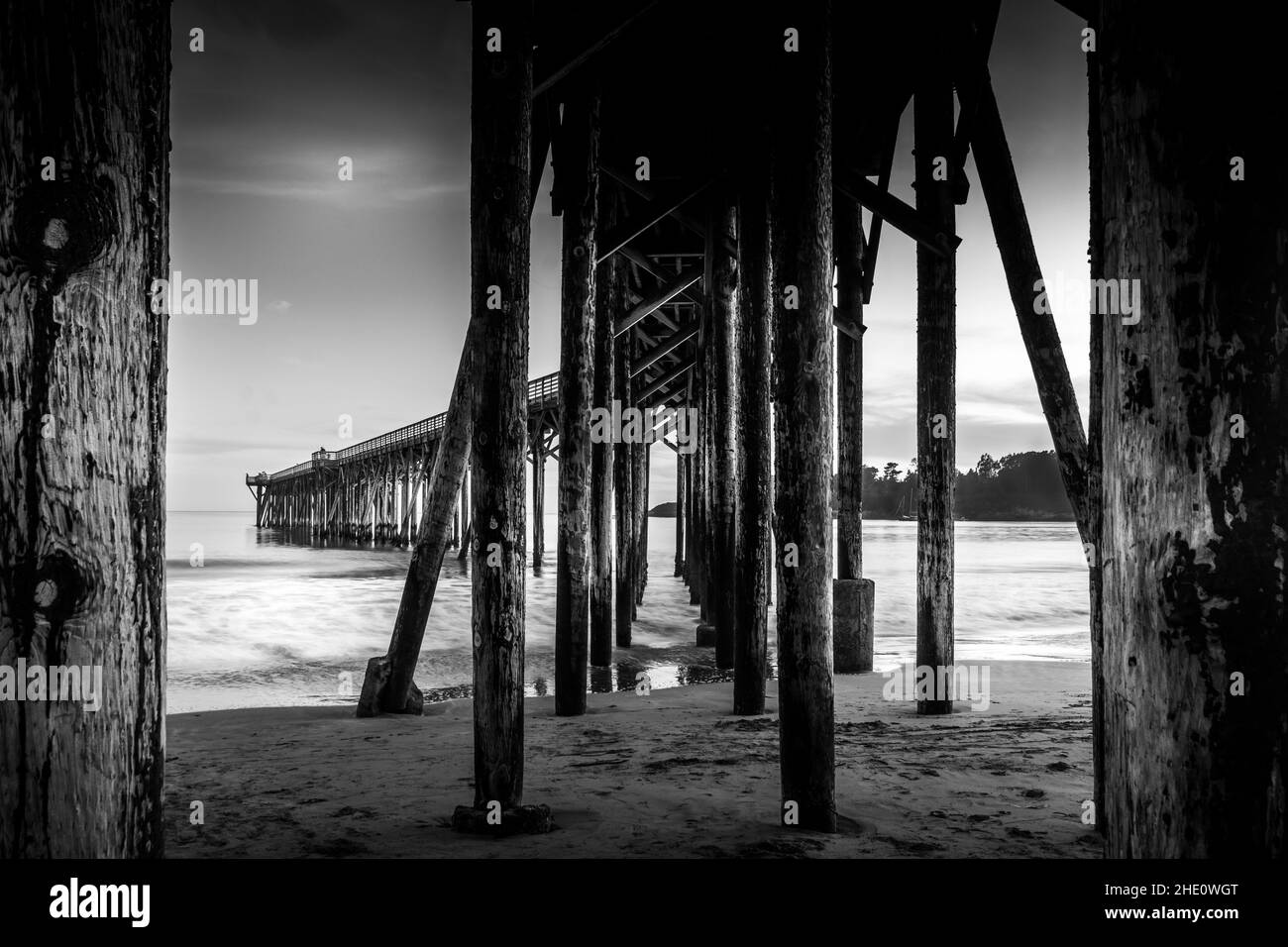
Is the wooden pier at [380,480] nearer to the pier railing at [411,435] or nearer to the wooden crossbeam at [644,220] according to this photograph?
the pier railing at [411,435]

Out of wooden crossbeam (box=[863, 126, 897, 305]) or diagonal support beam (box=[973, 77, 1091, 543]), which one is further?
wooden crossbeam (box=[863, 126, 897, 305])

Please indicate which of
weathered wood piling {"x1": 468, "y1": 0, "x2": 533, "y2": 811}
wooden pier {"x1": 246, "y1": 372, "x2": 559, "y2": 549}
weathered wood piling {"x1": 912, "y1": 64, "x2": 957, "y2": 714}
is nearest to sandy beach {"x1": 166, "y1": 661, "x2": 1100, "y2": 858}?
weathered wood piling {"x1": 468, "y1": 0, "x2": 533, "y2": 811}

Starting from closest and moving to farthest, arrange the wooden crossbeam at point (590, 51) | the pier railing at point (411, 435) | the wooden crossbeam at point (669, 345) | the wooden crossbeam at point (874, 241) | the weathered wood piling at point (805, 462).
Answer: the weathered wood piling at point (805, 462) → the wooden crossbeam at point (590, 51) → the wooden crossbeam at point (874, 241) → the wooden crossbeam at point (669, 345) → the pier railing at point (411, 435)

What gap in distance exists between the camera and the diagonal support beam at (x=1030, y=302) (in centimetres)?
349

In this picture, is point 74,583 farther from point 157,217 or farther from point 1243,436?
point 1243,436

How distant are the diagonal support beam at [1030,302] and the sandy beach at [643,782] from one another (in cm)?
119

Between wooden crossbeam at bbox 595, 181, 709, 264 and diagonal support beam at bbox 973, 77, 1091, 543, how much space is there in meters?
2.39

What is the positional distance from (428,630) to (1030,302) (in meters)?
A: 9.10

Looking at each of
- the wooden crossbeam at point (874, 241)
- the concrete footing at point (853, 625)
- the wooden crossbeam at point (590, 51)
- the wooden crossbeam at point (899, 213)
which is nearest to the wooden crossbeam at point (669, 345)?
the wooden crossbeam at point (874, 241)

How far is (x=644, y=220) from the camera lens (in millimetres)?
6039

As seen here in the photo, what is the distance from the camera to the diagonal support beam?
137 inches

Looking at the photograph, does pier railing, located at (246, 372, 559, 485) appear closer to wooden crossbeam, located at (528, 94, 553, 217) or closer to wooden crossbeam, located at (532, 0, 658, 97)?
wooden crossbeam, located at (528, 94, 553, 217)
